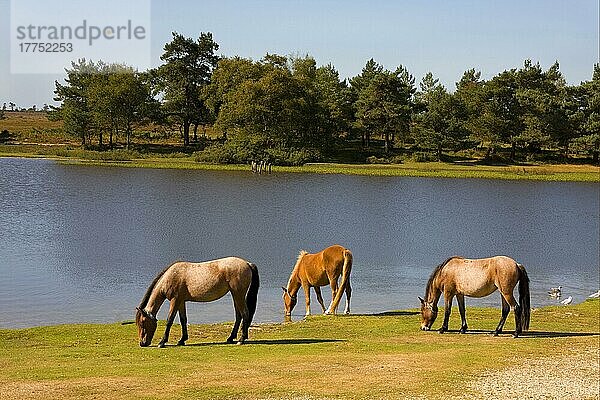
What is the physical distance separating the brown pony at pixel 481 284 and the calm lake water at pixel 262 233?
15.8ft

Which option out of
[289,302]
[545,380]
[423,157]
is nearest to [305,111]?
[423,157]

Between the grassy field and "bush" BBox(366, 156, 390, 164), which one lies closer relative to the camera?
the grassy field

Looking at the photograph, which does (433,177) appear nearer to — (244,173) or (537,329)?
(244,173)

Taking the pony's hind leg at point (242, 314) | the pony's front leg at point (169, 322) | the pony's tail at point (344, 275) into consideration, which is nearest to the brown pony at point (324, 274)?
the pony's tail at point (344, 275)

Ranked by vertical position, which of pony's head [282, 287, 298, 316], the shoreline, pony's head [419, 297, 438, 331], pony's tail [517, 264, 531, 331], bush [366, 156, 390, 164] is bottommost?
pony's head [282, 287, 298, 316]

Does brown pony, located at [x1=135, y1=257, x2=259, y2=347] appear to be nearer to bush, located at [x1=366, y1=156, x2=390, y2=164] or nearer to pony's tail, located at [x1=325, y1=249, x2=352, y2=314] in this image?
pony's tail, located at [x1=325, y1=249, x2=352, y2=314]

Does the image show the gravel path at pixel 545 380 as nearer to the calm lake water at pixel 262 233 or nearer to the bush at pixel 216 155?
the calm lake water at pixel 262 233

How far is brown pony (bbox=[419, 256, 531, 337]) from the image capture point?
51.5ft

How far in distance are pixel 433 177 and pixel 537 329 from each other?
6194 centimetres

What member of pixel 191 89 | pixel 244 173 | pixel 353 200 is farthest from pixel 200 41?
pixel 353 200

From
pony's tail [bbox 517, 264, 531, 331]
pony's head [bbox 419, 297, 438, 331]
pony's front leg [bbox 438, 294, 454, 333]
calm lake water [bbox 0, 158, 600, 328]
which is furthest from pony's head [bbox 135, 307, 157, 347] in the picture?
pony's tail [bbox 517, 264, 531, 331]

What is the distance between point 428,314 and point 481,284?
137 centimetres

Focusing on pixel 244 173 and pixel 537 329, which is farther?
pixel 244 173

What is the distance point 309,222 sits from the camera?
4153 centimetres
